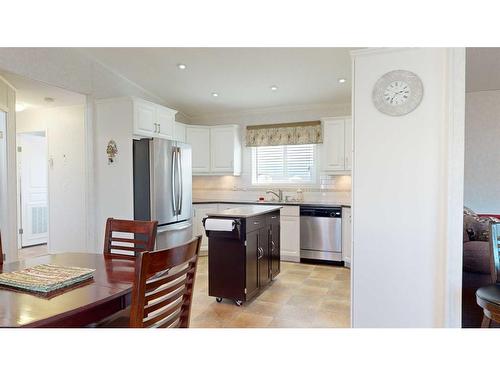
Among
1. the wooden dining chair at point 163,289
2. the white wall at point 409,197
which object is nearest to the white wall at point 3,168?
the wooden dining chair at point 163,289

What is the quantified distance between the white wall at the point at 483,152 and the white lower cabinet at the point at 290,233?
255cm

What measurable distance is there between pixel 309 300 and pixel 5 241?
335 centimetres

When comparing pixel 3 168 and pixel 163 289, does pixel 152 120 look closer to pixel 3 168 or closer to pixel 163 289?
pixel 3 168

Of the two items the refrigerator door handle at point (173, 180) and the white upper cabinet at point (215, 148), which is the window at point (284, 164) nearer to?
the white upper cabinet at point (215, 148)

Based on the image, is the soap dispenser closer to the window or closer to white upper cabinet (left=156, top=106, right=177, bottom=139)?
the window

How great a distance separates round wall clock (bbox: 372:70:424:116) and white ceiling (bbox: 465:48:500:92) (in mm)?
1693

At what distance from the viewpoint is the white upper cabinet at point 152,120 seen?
400cm

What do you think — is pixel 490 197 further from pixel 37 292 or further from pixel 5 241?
pixel 5 241

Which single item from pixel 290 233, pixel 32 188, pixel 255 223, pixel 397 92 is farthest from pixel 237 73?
pixel 32 188

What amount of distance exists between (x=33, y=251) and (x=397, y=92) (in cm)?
600

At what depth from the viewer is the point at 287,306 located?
3105 mm
